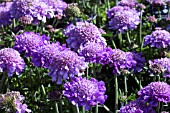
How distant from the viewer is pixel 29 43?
298 centimetres

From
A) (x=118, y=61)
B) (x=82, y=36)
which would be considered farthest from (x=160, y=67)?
(x=82, y=36)

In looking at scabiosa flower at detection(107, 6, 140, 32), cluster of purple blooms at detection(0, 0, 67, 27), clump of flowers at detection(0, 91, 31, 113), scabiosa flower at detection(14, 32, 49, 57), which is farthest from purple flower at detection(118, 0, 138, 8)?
clump of flowers at detection(0, 91, 31, 113)

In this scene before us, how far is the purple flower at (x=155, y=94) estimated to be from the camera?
2.62 m

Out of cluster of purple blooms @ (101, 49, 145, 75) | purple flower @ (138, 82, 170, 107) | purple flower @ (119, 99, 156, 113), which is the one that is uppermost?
cluster of purple blooms @ (101, 49, 145, 75)

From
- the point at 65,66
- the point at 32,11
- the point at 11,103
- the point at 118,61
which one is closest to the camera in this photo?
the point at 11,103

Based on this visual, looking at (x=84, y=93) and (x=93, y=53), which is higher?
(x=93, y=53)

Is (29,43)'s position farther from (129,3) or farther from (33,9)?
(129,3)

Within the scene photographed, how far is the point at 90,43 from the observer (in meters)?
2.90

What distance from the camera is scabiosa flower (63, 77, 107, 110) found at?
2.43m

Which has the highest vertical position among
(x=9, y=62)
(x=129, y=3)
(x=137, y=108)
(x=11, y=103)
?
(x=129, y=3)

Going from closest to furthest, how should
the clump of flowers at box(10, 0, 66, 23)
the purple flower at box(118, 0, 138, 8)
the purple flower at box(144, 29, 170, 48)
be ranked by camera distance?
the purple flower at box(144, 29, 170, 48) < the clump of flowers at box(10, 0, 66, 23) < the purple flower at box(118, 0, 138, 8)

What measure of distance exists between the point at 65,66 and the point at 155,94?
55cm

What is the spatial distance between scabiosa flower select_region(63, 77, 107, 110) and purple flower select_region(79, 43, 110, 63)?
33 centimetres

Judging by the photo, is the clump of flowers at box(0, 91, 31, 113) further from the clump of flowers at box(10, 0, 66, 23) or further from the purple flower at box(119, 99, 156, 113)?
the clump of flowers at box(10, 0, 66, 23)
